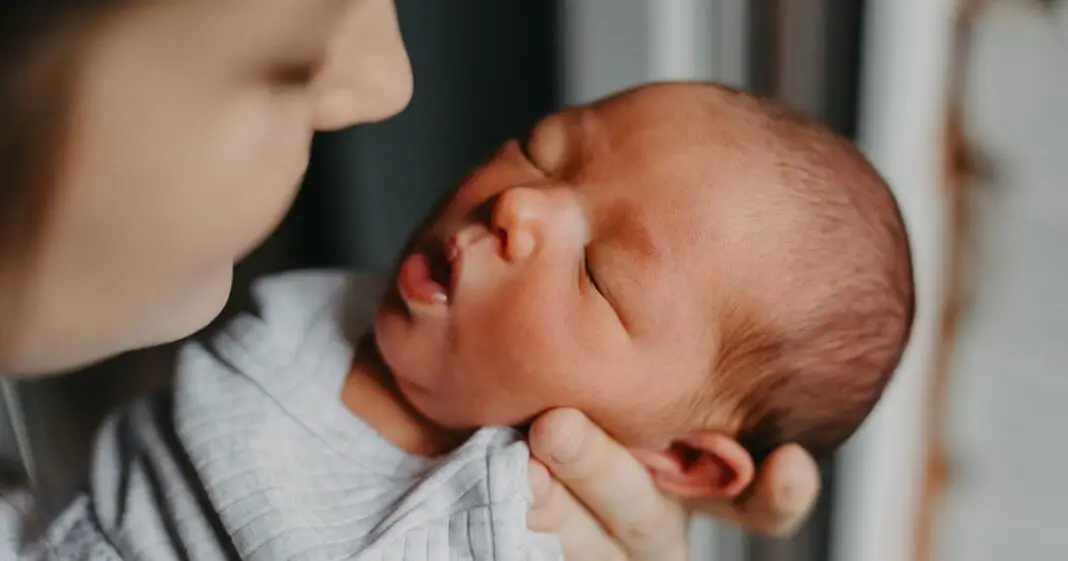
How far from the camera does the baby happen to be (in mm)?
566

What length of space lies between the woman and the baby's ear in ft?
1.08

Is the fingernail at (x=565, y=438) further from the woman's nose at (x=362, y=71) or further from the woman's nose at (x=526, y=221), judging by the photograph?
the woman's nose at (x=362, y=71)

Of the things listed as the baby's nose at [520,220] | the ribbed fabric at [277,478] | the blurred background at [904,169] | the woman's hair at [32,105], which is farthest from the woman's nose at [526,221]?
the woman's hair at [32,105]

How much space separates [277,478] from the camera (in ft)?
1.88

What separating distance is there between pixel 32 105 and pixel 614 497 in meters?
0.42

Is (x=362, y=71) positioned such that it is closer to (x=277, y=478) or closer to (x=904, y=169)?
(x=277, y=478)

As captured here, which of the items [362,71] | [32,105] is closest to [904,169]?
[362,71]

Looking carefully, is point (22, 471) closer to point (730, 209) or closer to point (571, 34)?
point (730, 209)

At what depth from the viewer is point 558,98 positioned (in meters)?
1.00

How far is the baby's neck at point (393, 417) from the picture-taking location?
0.63m

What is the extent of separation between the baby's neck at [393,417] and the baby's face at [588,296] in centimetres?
3

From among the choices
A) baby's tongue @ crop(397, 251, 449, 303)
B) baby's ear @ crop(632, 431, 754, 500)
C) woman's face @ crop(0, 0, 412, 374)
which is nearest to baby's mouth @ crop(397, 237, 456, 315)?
baby's tongue @ crop(397, 251, 449, 303)

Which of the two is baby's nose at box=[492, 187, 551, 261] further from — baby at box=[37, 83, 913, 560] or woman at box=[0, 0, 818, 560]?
woman at box=[0, 0, 818, 560]

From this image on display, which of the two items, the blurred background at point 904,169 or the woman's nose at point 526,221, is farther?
the blurred background at point 904,169
